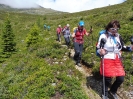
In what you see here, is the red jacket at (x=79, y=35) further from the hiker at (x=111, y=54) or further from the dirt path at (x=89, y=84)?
the hiker at (x=111, y=54)

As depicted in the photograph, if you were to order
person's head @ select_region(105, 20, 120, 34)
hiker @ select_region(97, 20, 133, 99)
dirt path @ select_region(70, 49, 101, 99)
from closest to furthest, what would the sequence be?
person's head @ select_region(105, 20, 120, 34), hiker @ select_region(97, 20, 133, 99), dirt path @ select_region(70, 49, 101, 99)

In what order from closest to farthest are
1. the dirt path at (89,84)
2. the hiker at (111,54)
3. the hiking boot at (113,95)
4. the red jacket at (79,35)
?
the hiker at (111,54)
the hiking boot at (113,95)
the dirt path at (89,84)
the red jacket at (79,35)

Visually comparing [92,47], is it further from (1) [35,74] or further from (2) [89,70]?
(1) [35,74]

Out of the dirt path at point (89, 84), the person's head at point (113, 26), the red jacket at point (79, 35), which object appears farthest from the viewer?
the red jacket at point (79, 35)

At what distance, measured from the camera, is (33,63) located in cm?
1173

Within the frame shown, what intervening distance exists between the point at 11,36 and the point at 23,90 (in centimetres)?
2235

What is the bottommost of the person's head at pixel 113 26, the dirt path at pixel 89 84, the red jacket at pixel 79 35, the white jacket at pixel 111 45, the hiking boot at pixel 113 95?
the dirt path at pixel 89 84

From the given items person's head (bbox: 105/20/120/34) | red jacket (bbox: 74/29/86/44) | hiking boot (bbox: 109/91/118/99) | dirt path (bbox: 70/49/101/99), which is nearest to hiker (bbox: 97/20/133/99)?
person's head (bbox: 105/20/120/34)

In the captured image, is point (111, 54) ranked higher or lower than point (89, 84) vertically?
higher

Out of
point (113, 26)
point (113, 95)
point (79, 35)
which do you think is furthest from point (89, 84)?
point (79, 35)

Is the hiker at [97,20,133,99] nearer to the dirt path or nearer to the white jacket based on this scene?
the white jacket

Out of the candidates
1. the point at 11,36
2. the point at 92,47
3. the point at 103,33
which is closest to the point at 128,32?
the point at 92,47

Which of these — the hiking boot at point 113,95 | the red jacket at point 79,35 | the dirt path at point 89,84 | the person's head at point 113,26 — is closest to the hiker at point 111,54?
the person's head at point 113,26

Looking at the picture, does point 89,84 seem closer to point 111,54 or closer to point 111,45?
point 111,54
